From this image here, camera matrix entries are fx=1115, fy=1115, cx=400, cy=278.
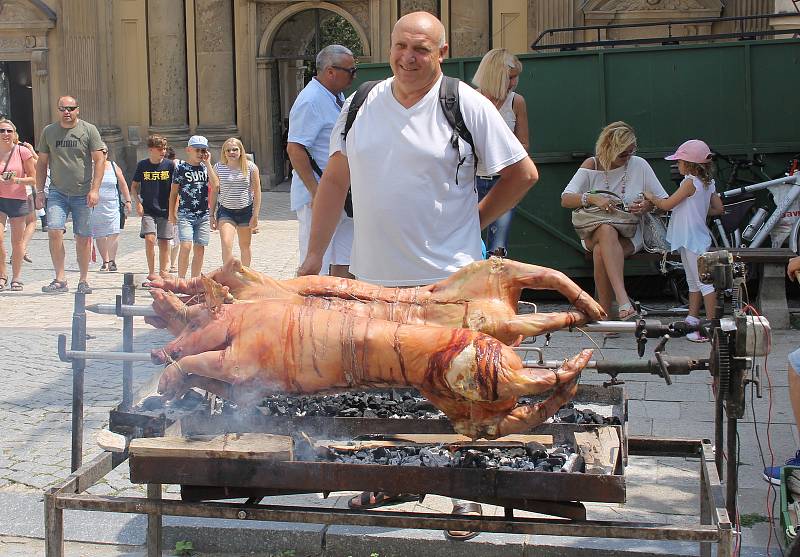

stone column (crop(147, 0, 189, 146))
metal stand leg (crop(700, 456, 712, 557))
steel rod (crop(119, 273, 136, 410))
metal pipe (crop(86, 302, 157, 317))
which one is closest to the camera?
metal stand leg (crop(700, 456, 712, 557))

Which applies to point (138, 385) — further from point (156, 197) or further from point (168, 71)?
point (168, 71)

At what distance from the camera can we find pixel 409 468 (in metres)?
3.56

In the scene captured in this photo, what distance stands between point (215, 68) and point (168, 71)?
3.11 ft

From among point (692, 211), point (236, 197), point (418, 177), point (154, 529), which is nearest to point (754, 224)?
point (692, 211)

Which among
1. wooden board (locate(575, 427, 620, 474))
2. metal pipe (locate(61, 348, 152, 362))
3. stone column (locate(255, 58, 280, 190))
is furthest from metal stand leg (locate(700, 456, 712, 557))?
stone column (locate(255, 58, 280, 190))

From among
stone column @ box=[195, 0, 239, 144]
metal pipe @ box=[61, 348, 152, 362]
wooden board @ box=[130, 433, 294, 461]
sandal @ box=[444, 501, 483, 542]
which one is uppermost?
stone column @ box=[195, 0, 239, 144]

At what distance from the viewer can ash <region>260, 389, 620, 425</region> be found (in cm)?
484

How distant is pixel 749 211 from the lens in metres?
9.62

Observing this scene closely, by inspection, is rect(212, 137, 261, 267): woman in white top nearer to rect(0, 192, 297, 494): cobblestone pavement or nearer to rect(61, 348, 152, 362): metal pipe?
rect(0, 192, 297, 494): cobblestone pavement

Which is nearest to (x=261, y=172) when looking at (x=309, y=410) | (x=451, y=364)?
(x=309, y=410)

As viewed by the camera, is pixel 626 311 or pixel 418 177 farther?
pixel 626 311

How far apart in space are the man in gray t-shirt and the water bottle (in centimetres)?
636

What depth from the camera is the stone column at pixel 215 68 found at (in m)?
22.4

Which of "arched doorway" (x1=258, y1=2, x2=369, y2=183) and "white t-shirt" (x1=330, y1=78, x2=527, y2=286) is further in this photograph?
"arched doorway" (x1=258, y1=2, x2=369, y2=183)
